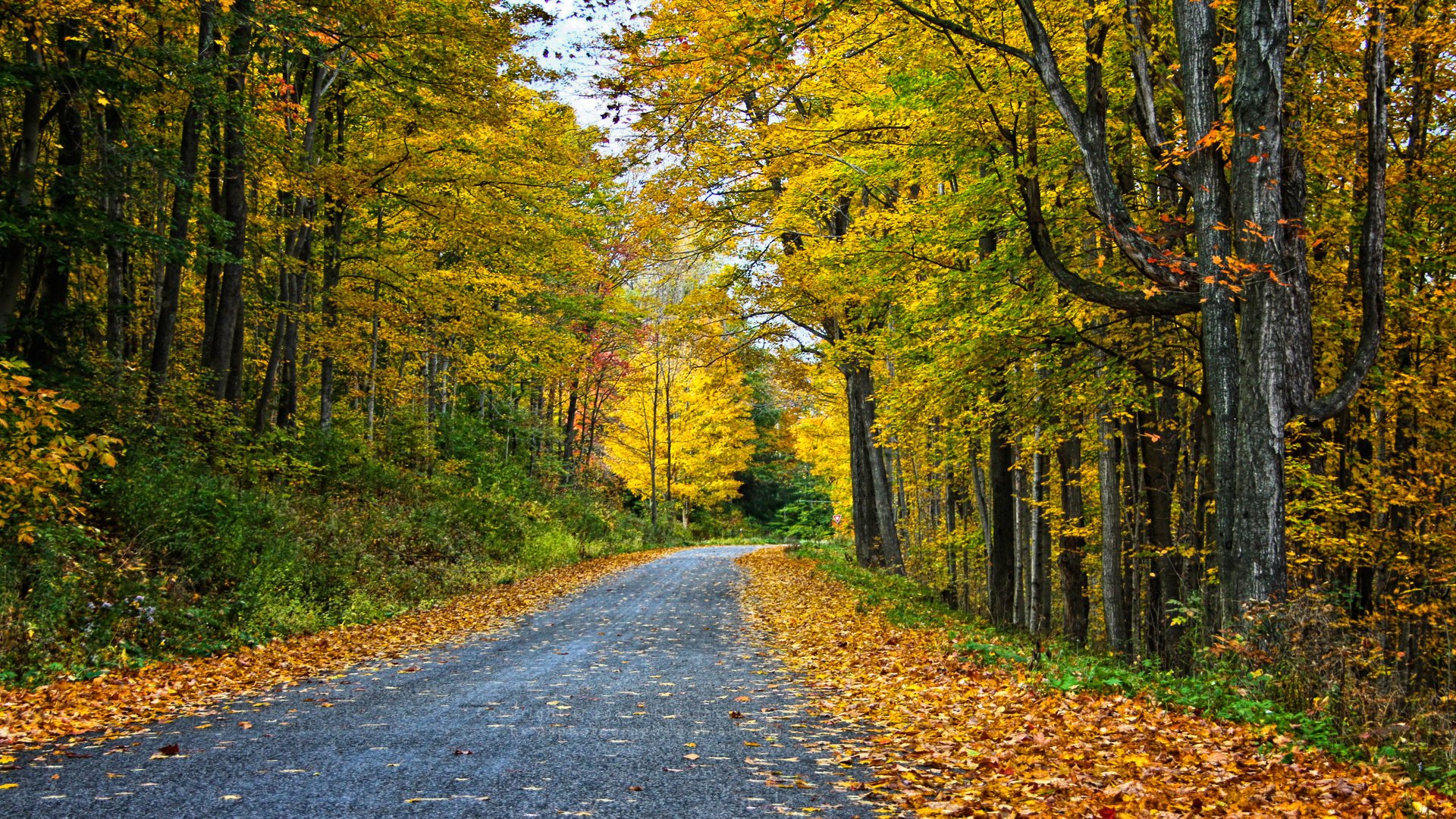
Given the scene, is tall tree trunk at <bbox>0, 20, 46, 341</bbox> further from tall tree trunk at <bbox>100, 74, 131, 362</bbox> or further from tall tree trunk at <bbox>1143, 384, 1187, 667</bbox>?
tall tree trunk at <bbox>1143, 384, 1187, 667</bbox>

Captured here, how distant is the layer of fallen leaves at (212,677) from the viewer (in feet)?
Result: 18.6

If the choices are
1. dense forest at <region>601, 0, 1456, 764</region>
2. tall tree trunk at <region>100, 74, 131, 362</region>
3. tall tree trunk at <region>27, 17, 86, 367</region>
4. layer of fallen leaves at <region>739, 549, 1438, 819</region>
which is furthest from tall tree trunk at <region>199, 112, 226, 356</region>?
layer of fallen leaves at <region>739, 549, 1438, 819</region>

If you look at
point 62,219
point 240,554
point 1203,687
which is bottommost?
point 1203,687

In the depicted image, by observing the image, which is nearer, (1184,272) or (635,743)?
(635,743)

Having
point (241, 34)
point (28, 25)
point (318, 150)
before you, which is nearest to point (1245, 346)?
point (28, 25)

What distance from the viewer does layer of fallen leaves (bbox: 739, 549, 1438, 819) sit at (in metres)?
4.07

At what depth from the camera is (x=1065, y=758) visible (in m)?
4.86

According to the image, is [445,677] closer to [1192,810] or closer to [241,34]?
[1192,810]

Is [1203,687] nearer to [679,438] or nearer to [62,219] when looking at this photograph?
[62,219]

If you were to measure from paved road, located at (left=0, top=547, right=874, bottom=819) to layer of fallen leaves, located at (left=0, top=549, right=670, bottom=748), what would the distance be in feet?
1.47

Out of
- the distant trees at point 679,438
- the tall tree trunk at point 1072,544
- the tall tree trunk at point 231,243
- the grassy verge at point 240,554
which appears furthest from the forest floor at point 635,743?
the distant trees at point 679,438

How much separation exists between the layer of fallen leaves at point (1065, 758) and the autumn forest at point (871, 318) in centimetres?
5

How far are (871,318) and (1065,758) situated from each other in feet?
41.7

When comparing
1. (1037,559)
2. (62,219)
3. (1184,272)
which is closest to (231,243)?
(62,219)
